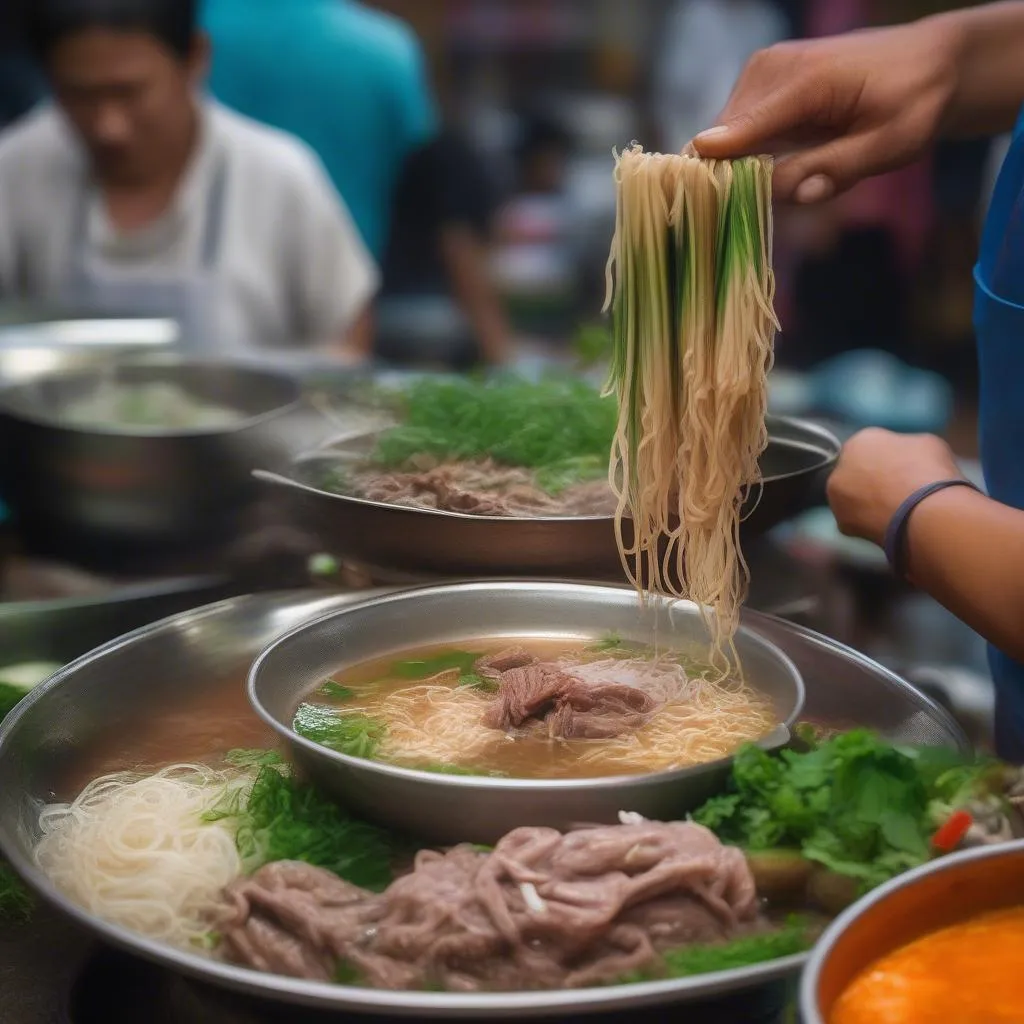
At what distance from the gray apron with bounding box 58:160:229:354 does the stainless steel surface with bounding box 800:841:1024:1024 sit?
460 centimetres

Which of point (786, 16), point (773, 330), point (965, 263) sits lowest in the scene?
point (965, 263)

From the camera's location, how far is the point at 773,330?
7.20 feet

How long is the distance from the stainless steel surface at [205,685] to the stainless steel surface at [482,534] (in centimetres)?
20

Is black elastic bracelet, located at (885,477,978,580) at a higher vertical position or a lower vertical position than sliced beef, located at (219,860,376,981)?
higher

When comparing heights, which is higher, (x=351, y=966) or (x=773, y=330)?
(x=773, y=330)

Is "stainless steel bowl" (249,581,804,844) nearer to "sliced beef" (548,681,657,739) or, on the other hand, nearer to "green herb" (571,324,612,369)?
"sliced beef" (548,681,657,739)

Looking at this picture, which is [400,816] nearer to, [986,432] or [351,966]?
[351,966]

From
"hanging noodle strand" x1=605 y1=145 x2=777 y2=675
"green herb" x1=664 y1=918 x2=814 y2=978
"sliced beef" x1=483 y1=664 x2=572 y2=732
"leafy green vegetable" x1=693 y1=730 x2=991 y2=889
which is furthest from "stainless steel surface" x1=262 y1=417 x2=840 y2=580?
"green herb" x1=664 y1=918 x2=814 y2=978

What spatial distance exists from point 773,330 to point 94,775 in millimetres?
1465

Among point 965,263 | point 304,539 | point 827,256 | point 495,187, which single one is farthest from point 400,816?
point 965,263

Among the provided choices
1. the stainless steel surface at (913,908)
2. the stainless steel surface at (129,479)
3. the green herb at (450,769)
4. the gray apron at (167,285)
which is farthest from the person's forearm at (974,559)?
the gray apron at (167,285)

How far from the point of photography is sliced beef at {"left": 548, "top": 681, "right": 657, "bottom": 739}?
83.0 inches

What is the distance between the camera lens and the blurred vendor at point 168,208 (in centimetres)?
519

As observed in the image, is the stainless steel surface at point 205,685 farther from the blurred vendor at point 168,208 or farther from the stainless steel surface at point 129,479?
the blurred vendor at point 168,208
